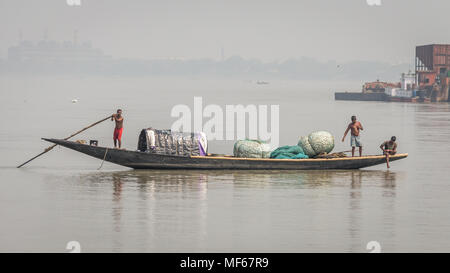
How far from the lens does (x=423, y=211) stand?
23234mm

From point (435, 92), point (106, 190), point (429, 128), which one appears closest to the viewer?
point (106, 190)

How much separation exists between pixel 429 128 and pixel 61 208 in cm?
4356

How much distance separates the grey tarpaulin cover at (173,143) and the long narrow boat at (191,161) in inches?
8.6

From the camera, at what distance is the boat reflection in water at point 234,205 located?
19131 mm

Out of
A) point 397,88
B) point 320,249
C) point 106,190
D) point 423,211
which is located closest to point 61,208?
point 106,190

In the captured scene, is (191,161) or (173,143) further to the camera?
(191,161)

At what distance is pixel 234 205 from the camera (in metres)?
23.6

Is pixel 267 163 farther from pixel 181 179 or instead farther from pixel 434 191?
pixel 434 191

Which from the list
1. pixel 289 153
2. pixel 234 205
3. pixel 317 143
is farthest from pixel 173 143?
pixel 234 205

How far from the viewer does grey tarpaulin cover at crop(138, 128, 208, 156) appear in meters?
29.3

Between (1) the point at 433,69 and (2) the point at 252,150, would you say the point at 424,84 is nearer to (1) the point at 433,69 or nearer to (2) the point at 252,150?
(1) the point at 433,69

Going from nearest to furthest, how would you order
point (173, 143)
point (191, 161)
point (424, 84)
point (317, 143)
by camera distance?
point (173, 143)
point (191, 161)
point (317, 143)
point (424, 84)

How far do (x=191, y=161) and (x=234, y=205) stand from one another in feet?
20.1

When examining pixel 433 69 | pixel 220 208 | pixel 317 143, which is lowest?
pixel 220 208
